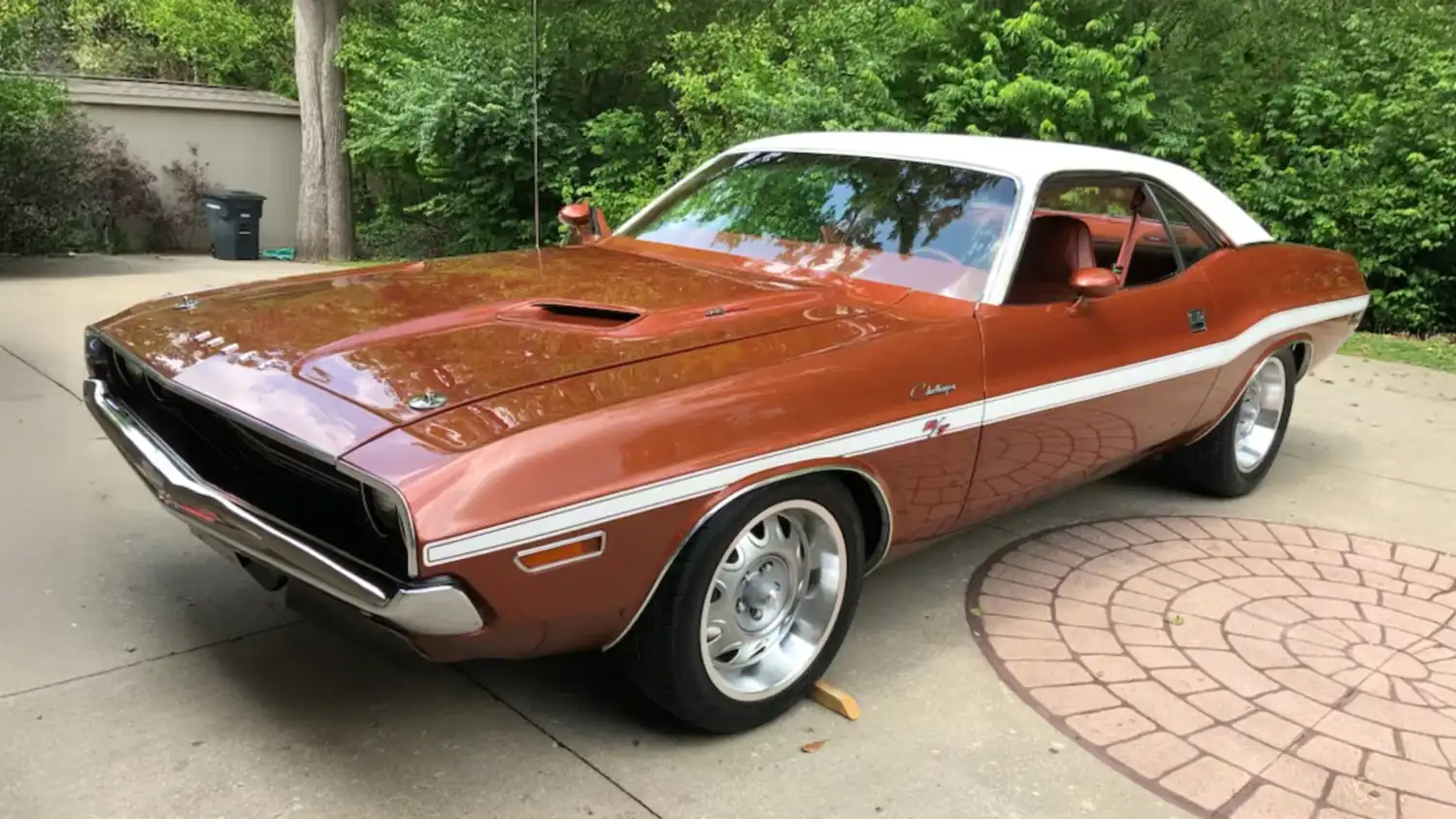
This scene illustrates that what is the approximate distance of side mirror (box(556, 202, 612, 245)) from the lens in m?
4.72

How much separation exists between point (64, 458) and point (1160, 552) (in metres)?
4.76

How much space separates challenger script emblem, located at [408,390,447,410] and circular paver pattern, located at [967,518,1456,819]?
1929mm

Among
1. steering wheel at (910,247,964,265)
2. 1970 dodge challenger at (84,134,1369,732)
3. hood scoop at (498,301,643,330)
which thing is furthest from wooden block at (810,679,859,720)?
steering wheel at (910,247,964,265)

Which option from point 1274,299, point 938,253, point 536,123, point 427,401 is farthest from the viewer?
point 536,123

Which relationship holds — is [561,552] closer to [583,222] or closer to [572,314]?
[572,314]

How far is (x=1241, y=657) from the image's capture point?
3543mm

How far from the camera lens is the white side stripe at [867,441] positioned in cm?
226

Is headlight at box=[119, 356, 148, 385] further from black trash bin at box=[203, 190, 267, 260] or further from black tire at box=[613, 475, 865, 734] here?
black trash bin at box=[203, 190, 267, 260]

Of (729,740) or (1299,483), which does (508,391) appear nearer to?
(729,740)

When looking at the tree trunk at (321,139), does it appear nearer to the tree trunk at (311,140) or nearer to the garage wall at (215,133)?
the tree trunk at (311,140)

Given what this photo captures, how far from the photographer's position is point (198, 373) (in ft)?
9.15

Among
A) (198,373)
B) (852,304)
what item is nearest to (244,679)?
(198,373)

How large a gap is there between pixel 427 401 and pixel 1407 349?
366 inches

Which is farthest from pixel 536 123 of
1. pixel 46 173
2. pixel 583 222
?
pixel 46 173
